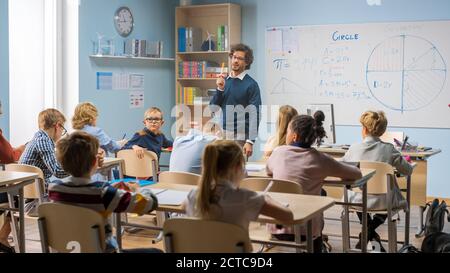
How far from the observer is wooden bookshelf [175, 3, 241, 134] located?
27.4 feet

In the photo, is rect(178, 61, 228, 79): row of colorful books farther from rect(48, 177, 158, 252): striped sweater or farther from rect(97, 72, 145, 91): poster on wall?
rect(48, 177, 158, 252): striped sweater

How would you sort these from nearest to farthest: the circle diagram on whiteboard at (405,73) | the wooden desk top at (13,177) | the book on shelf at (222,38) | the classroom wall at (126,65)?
the wooden desk top at (13,177) → the classroom wall at (126,65) → the circle diagram on whiteboard at (405,73) → the book on shelf at (222,38)

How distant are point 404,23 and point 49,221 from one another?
5.53 meters

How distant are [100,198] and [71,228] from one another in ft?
0.60

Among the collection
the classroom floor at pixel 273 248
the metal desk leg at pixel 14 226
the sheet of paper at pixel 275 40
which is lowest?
the classroom floor at pixel 273 248

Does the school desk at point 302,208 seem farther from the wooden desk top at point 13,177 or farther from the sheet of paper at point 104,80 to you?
the sheet of paper at point 104,80

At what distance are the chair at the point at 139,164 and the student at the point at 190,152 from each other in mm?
686

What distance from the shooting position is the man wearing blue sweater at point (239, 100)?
577 centimetres

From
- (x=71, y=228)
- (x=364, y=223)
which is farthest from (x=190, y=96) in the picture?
(x=71, y=228)

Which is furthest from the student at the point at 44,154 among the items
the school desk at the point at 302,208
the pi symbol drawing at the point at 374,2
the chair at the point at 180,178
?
the pi symbol drawing at the point at 374,2

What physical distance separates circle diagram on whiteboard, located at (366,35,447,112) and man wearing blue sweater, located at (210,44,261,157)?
2359mm

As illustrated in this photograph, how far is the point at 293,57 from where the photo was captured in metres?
8.14

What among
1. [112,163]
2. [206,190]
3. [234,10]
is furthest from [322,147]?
[206,190]

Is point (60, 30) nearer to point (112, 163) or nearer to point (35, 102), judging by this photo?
point (35, 102)
